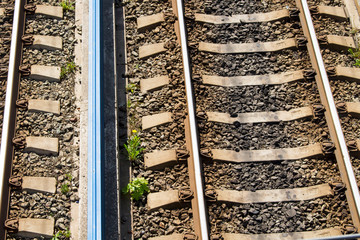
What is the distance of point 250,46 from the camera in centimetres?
779

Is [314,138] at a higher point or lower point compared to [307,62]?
lower

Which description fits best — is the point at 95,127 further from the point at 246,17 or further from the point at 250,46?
the point at 246,17

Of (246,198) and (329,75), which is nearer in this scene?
(246,198)

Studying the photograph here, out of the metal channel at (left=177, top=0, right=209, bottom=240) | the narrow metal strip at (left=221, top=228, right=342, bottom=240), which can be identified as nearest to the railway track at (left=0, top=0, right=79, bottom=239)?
the metal channel at (left=177, top=0, right=209, bottom=240)

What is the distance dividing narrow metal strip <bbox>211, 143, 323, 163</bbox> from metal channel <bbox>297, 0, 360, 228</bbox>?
308mm

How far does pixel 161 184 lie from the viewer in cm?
676

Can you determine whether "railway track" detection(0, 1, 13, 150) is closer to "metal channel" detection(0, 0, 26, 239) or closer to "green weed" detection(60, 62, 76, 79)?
"metal channel" detection(0, 0, 26, 239)

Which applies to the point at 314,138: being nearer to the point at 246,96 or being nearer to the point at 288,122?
the point at 288,122

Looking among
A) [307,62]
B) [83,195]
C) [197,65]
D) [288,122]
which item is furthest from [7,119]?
[307,62]

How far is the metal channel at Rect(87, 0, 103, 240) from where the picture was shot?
6375 millimetres

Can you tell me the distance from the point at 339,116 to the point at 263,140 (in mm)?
1272

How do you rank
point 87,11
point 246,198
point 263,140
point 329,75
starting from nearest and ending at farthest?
point 246,198
point 263,140
point 329,75
point 87,11

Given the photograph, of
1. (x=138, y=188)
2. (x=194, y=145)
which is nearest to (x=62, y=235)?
(x=138, y=188)

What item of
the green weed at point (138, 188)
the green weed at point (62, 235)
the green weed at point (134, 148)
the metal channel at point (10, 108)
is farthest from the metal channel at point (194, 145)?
the metal channel at point (10, 108)
